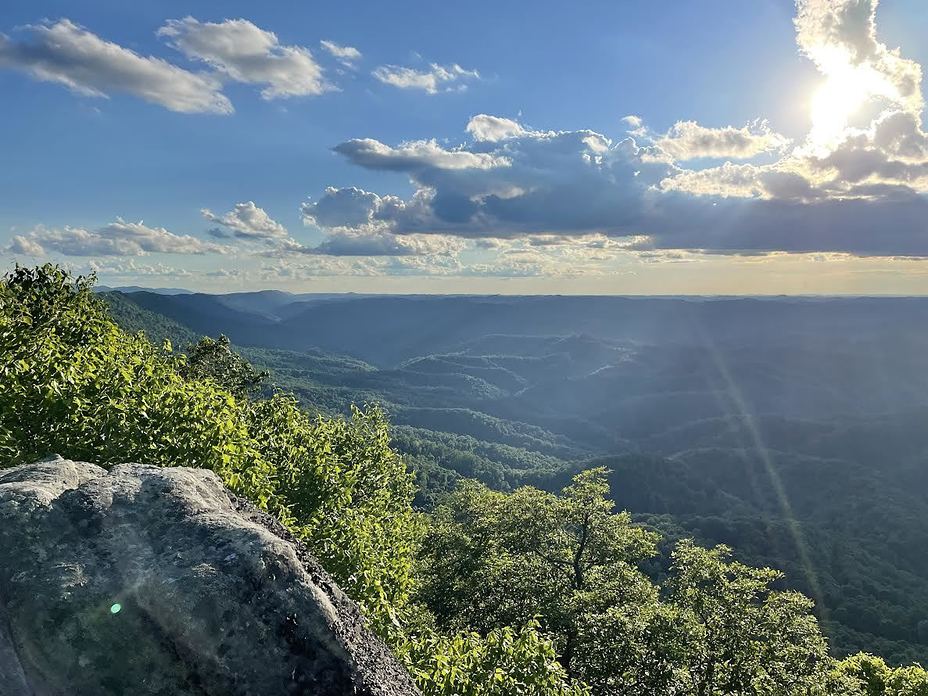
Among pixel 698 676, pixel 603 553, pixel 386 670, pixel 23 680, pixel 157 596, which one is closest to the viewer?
pixel 23 680

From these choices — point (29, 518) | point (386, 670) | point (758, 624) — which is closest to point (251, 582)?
point (386, 670)

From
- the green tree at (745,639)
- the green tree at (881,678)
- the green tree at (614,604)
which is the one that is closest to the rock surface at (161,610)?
the green tree at (614,604)

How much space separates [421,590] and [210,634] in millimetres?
29585

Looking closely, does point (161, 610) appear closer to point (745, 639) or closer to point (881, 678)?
point (745, 639)

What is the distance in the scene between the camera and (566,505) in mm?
39438

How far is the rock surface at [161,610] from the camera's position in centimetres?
692

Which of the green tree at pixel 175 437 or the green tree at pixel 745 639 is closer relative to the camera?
the green tree at pixel 175 437

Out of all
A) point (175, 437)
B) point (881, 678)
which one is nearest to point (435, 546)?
point (881, 678)

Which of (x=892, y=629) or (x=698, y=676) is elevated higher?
(x=698, y=676)

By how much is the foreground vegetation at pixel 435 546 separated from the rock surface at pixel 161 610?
5085 millimetres

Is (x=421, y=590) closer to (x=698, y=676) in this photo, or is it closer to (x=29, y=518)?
(x=698, y=676)

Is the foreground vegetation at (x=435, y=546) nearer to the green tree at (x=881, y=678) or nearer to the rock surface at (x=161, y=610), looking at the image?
the green tree at (x=881, y=678)

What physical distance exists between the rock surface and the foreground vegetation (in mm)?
5085

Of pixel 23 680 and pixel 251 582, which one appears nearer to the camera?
pixel 23 680
